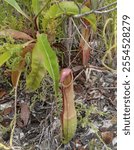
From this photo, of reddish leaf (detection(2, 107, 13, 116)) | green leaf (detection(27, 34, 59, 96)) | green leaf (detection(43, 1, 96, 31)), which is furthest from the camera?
reddish leaf (detection(2, 107, 13, 116))

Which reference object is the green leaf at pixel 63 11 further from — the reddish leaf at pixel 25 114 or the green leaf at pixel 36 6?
the reddish leaf at pixel 25 114

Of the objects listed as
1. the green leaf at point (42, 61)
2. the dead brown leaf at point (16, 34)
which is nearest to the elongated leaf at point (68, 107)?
the green leaf at point (42, 61)

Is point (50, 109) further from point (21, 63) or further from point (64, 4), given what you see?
point (64, 4)

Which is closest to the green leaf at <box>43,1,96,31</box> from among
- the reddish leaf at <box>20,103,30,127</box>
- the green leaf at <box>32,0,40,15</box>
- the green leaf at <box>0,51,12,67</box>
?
the green leaf at <box>32,0,40,15</box>

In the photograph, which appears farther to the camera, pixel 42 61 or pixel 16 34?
pixel 16 34

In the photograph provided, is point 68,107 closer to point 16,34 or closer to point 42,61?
point 42,61

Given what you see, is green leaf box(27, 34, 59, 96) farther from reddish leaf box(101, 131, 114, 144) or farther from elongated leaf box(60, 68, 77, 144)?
reddish leaf box(101, 131, 114, 144)

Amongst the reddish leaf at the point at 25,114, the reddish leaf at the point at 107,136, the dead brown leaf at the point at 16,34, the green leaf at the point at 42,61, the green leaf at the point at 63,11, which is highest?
the green leaf at the point at 63,11

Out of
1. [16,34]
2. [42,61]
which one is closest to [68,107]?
[42,61]

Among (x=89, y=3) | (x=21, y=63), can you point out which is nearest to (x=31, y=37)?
(x=21, y=63)
